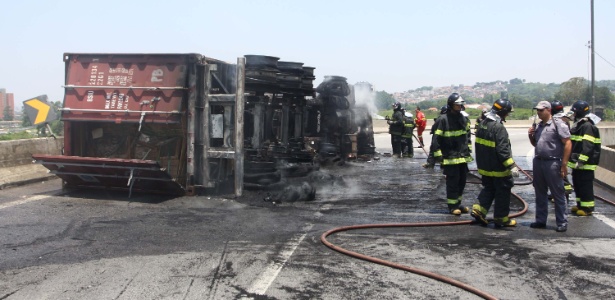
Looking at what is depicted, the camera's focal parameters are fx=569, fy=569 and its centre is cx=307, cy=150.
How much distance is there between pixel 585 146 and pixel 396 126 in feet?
30.4

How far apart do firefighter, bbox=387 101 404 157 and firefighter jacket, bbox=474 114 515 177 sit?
31.0 feet

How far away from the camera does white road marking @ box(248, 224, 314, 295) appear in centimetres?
477

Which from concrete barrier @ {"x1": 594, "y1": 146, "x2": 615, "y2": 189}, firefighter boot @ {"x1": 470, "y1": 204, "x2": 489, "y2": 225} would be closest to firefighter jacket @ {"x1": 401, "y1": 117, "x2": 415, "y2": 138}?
concrete barrier @ {"x1": 594, "y1": 146, "x2": 615, "y2": 189}

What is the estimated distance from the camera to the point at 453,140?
8320 mm

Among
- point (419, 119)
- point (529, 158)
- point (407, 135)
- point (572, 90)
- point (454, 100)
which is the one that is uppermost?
point (572, 90)

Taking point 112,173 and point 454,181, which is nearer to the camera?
point 454,181

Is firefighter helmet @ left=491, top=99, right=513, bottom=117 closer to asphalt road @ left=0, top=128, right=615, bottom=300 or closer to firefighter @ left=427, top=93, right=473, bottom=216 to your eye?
firefighter @ left=427, top=93, right=473, bottom=216

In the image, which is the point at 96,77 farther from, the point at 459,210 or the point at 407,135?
the point at 407,135

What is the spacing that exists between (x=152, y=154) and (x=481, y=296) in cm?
657

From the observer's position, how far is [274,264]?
5484 millimetres

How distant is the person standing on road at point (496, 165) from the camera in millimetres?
7184

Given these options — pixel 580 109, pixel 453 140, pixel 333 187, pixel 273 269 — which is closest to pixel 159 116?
pixel 333 187

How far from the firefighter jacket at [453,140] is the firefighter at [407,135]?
8.84 meters

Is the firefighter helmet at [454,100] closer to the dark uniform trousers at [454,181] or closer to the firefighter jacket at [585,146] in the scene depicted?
the dark uniform trousers at [454,181]
